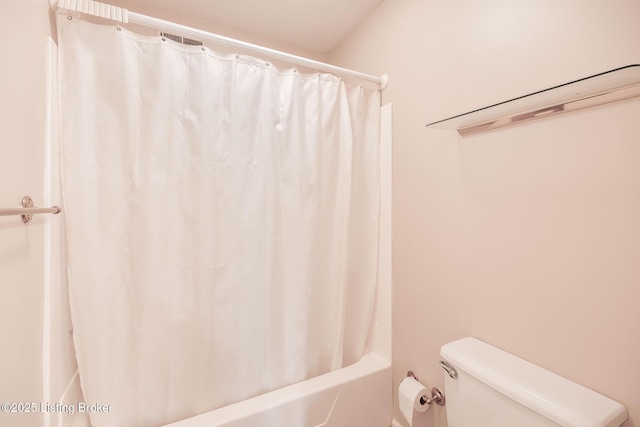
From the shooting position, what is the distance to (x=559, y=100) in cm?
71

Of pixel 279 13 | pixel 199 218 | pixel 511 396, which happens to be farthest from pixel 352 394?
pixel 279 13

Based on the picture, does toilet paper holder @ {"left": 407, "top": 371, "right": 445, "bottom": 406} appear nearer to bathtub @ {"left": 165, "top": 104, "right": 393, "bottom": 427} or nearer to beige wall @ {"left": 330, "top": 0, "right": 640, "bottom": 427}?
beige wall @ {"left": 330, "top": 0, "right": 640, "bottom": 427}

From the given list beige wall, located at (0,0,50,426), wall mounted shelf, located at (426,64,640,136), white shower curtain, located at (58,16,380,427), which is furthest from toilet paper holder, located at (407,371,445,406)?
beige wall, located at (0,0,50,426)

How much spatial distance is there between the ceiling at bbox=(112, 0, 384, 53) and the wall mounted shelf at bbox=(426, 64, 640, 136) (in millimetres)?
894

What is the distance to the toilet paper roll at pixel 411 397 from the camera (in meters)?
1.06

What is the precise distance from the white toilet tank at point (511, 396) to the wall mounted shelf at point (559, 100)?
2.44ft

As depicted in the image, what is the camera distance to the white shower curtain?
0.88 m

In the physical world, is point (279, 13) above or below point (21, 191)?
above

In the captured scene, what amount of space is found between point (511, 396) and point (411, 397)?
47cm

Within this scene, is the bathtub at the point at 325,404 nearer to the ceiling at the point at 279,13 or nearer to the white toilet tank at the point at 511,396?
the white toilet tank at the point at 511,396

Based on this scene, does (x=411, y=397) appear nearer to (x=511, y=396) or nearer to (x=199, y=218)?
(x=511, y=396)

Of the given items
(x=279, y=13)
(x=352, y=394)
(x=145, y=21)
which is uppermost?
(x=279, y=13)

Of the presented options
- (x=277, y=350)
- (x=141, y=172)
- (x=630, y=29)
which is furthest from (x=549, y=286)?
(x=141, y=172)

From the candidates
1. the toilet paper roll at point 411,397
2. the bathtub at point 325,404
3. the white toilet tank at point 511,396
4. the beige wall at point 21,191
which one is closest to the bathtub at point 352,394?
the bathtub at point 325,404
